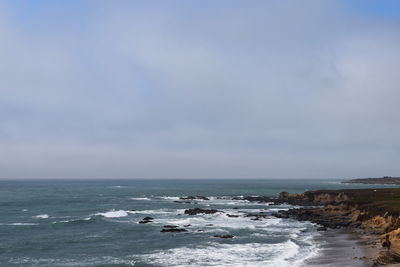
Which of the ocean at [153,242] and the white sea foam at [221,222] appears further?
the white sea foam at [221,222]

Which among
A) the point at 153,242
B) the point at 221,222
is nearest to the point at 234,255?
the point at 153,242

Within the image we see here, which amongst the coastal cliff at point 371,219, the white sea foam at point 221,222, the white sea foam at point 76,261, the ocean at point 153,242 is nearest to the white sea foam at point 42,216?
the ocean at point 153,242

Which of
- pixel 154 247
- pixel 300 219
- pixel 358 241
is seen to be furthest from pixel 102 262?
pixel 300 219

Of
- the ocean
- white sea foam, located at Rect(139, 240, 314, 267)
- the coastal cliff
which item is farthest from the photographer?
the ocean

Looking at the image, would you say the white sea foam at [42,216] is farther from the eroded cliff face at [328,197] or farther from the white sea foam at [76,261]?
the eroded cliff face at [328,197]

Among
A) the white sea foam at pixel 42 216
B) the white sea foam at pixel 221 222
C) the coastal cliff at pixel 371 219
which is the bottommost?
the white sea foam at pixel 42 216

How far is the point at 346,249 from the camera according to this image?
36.9 metres

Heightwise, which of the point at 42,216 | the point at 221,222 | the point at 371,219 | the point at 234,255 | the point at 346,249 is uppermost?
the point at 371,219

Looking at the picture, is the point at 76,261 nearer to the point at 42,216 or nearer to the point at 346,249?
the point at 346,249

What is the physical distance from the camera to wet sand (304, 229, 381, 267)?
31.6m

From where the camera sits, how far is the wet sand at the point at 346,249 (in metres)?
31.6

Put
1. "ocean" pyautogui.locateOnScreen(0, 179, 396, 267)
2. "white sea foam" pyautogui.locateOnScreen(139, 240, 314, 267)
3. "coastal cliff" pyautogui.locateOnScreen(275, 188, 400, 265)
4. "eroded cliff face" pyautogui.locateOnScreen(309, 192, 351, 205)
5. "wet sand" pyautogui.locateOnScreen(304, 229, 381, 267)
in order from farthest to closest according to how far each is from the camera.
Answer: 1. "eroded cliff face" pyautogui.locateOnScreen(309, 192, 351, 205)
2. "ocean" pyautogui.locateOnScreen(0, 179, 396, 267)
3. "coastal cliff" pyautogui.locateOnScreen(275, 188, 400, 265)
4. "white sea foam" pyautogui.locateOnScreen(139, 240, 314, 267)
5. "wet sand" pyautogui.locateOnScreen(304, 229, 381, 267)

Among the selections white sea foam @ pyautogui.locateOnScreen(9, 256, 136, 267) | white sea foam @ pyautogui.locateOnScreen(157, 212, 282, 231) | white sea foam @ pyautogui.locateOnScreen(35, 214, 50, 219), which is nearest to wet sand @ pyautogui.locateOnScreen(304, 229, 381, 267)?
white sea foam @ pyautogui.locateOnScreen(157, 212, 282, 231)

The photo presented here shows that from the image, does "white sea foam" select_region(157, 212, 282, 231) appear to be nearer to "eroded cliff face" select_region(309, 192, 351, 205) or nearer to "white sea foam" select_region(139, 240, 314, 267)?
"white sea foam" select_region(139, 240, 314, 267)
